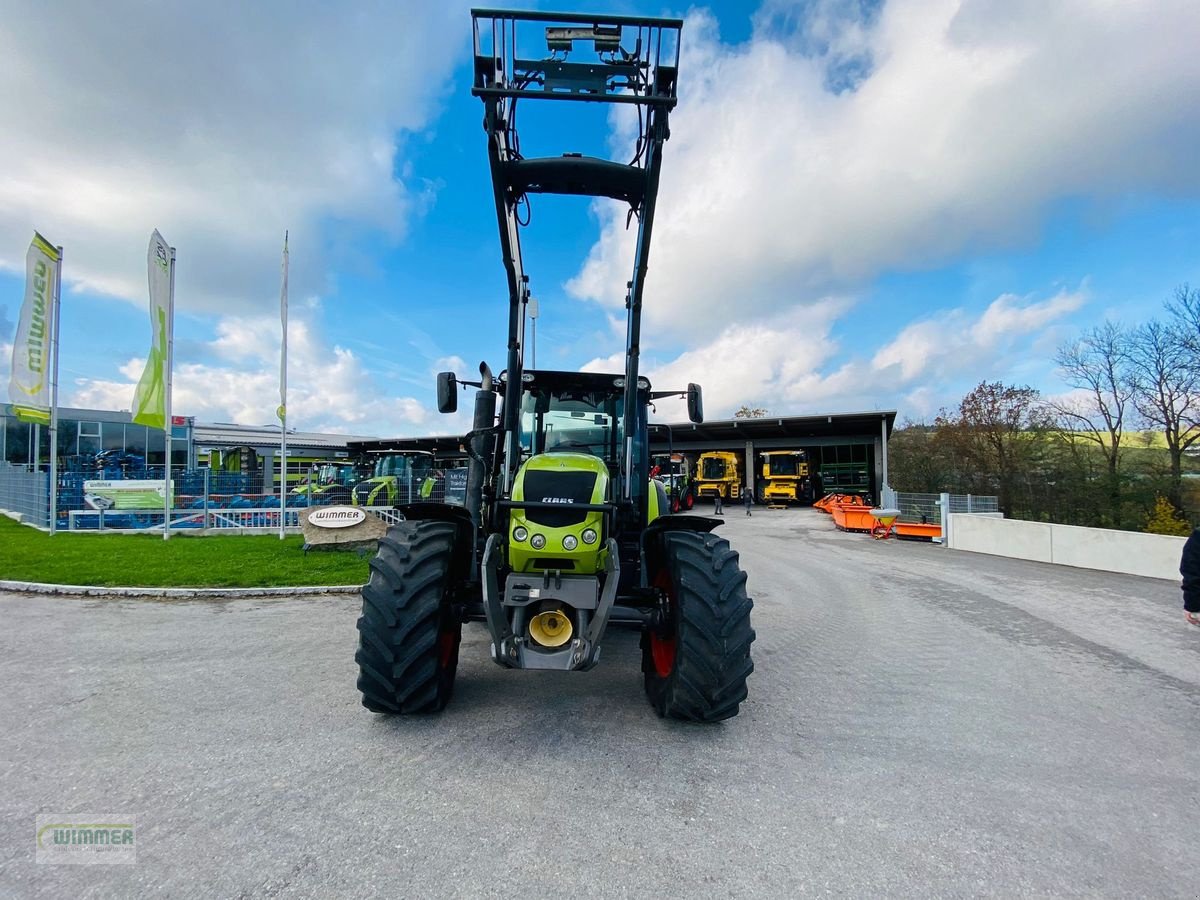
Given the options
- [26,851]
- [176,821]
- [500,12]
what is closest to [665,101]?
[500,12]

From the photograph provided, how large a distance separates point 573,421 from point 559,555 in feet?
5.70

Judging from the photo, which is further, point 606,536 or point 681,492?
point 681,492

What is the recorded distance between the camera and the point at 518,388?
4453 millimetres

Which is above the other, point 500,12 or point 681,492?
point 500,12

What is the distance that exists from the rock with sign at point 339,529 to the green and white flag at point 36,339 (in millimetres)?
7860

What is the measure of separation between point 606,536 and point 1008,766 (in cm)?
267

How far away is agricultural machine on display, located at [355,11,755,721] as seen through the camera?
11.5ft

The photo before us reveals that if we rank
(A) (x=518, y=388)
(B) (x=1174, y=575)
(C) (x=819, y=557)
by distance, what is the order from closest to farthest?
(A) (x=518, y=388) < (B) (x=1174, y=575) < (C) (x=819, y=557)

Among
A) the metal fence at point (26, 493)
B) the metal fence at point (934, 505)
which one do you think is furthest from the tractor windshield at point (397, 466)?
the metal fence at point (934, 505)

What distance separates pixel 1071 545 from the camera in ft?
39.6

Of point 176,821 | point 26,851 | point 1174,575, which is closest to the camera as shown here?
point 26,851

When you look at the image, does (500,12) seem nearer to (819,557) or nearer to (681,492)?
(819,557)

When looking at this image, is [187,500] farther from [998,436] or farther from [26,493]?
[998,436]

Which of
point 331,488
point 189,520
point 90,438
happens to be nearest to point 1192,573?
point 189,520
